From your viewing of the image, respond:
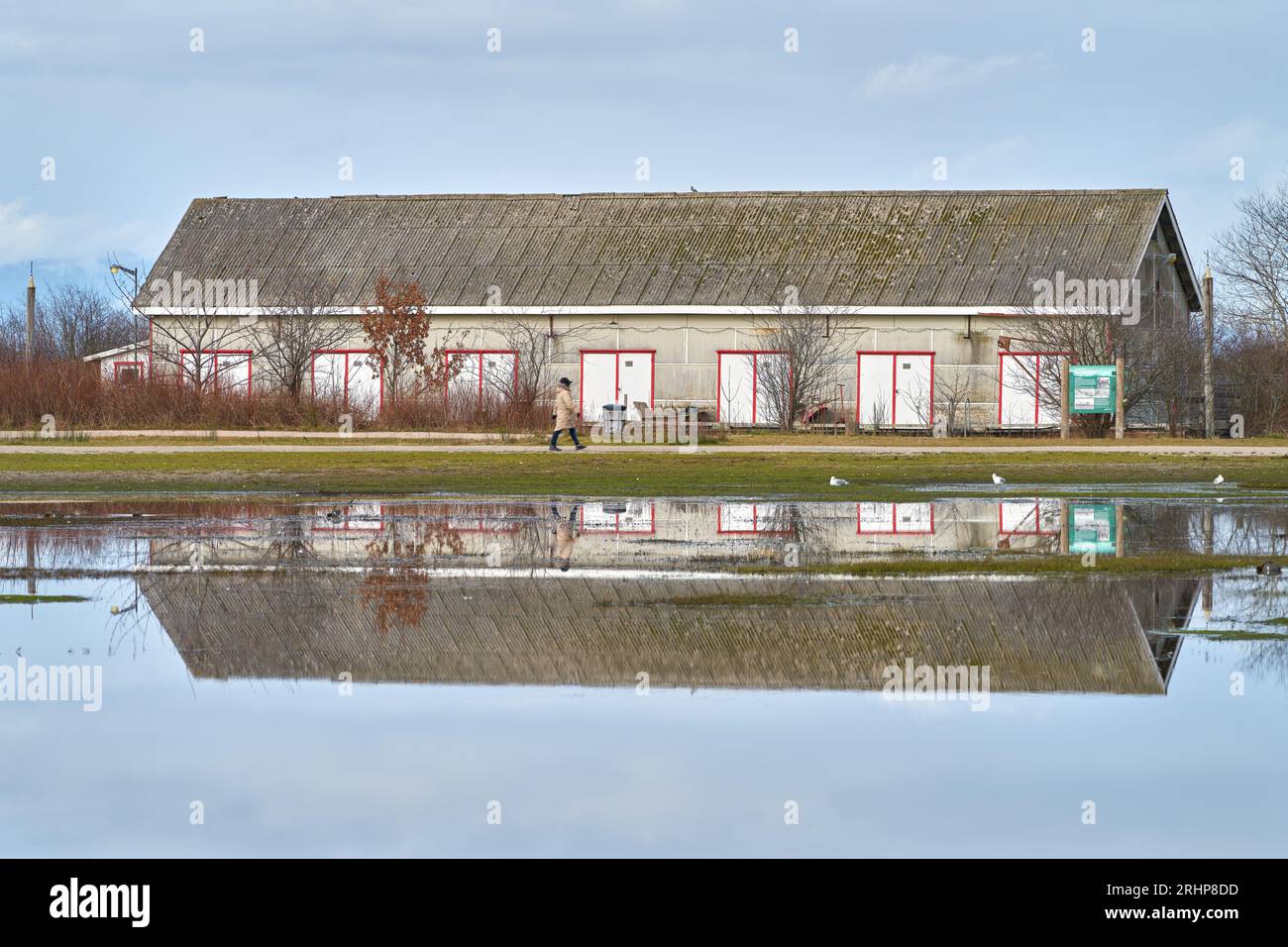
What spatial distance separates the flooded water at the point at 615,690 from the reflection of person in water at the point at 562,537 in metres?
0.08

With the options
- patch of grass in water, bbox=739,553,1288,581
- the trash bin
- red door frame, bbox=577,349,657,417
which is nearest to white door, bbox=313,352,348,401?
red door frame, bbox=577,349,657,417

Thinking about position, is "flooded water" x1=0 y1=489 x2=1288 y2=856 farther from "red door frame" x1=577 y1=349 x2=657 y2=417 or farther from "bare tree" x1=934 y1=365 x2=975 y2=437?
"red door frame" x1=577 y1=349 x2=657 y2=417

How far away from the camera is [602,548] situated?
1570 centimetres

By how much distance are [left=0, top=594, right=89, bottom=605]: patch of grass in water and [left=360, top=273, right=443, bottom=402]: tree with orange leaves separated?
30310 mm

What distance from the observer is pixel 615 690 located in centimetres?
890

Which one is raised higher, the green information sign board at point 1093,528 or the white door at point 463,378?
the white door at point 463,378

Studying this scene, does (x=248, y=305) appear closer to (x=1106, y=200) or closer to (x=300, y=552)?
(x=1106, y=200)

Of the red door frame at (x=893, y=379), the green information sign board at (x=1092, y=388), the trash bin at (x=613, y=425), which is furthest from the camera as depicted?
the red door frame at (x=893, y=379)

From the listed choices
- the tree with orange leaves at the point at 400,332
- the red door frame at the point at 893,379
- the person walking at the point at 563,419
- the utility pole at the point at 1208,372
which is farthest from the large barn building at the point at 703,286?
the person walking at the point at 563,419

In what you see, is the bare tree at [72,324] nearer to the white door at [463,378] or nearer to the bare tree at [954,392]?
the white door at [463,378]

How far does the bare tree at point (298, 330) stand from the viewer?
45.6 metres

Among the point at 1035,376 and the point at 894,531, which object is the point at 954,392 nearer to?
the point at 1035,376
